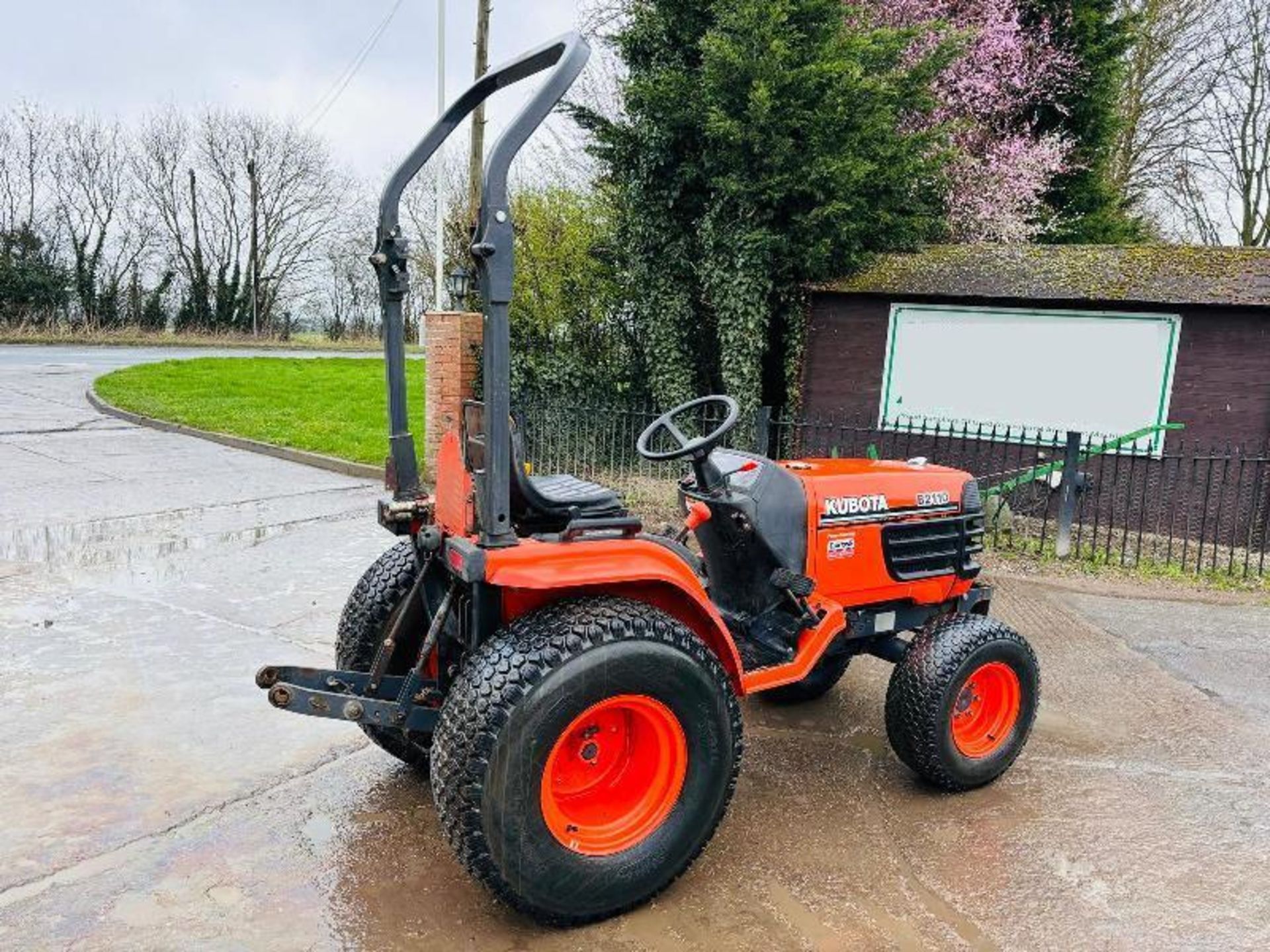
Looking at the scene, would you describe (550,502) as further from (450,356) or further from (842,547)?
(450,356)

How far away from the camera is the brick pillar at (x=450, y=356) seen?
8.49 m

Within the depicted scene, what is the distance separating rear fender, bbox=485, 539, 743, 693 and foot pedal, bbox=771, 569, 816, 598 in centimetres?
39

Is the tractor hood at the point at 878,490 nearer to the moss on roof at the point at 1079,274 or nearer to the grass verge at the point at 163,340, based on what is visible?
the moss on roof at the point at 1079,274

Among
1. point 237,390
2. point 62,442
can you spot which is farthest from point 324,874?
point 237,390

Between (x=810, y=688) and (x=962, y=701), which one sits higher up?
(x=962, y=701)

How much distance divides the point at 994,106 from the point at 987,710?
1174cm

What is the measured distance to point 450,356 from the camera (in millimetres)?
8570

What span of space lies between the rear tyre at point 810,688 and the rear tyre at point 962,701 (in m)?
0.71

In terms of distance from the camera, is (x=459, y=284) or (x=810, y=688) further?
(x=459, y=284)

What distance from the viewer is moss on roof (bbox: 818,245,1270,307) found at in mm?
7918

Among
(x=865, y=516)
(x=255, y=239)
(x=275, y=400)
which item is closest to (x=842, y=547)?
(x=865, y=516)

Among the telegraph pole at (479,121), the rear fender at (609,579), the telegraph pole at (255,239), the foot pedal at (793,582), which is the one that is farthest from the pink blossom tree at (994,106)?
the telegraph pole at (255,239)

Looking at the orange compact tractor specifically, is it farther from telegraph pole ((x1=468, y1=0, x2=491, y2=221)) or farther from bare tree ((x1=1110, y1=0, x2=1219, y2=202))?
bare tree ((x1=1110, y1=0, x2=1219, y2=202))

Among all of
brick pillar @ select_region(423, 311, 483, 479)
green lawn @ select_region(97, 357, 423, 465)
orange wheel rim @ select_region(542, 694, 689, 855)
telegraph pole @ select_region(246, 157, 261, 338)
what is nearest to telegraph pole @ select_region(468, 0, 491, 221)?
green lawn @ select_region(97, 357, 423, 465)
